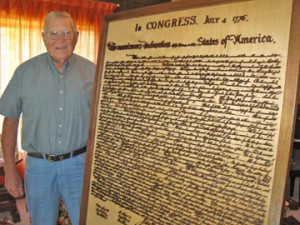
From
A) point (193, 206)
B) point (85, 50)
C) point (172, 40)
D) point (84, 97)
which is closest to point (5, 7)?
point (85, 50)

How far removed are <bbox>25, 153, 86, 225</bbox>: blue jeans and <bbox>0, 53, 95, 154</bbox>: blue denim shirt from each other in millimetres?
72

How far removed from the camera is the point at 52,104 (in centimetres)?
145

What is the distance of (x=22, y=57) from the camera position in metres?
3.65

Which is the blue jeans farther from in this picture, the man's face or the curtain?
the curtain

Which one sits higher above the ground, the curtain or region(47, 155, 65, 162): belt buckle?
the curtain

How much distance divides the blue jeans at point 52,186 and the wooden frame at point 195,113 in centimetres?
31

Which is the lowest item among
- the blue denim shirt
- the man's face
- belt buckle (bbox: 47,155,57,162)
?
belt buckle (bbox: 47,155,57,162)

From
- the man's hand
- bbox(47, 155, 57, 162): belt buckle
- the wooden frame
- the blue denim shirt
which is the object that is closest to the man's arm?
the man's hand

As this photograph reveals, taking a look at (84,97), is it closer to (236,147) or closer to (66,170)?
(66,170)

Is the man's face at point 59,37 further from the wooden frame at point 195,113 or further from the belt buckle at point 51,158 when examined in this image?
the belt buckle at point 51,158

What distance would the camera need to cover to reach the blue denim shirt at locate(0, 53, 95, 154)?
1446 mm

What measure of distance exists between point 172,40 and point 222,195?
463 millimetres

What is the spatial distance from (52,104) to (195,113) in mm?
797

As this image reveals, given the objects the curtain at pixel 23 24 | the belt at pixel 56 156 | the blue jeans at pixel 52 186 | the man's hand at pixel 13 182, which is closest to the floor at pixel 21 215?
the curtain at pixel 23 24
